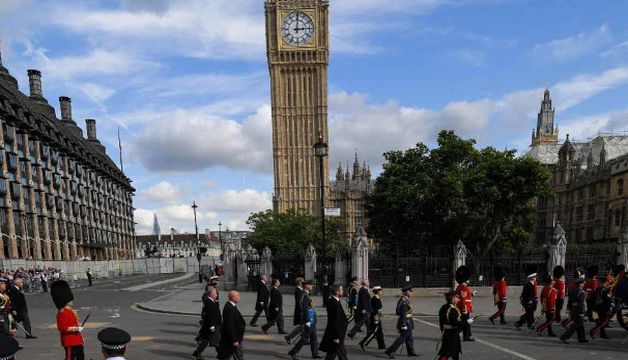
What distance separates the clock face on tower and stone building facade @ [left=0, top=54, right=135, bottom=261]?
1505 inches

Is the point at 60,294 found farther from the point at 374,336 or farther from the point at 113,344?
the point at 374,336

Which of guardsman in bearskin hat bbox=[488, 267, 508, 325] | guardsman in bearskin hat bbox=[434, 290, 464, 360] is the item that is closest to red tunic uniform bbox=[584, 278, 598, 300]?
guardsman in bearskin hat bbox=[488, 267, 508, 325]

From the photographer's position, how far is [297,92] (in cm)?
9888

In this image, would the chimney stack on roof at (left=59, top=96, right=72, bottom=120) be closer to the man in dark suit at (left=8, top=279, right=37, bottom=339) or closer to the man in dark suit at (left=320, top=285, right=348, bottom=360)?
the man in dark suit at (left=8, top=279, right=37, bottom=339)

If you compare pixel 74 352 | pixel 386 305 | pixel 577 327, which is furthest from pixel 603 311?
pixel 74 352

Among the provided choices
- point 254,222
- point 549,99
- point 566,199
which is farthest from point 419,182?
point 549,99

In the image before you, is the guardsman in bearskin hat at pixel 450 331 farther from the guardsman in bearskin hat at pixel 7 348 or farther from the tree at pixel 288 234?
the tree at pixel 288 234

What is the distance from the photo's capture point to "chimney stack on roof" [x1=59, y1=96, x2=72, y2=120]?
107875 mm

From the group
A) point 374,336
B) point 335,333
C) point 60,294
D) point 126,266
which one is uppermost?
point 60,294

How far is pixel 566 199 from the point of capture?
8038 centimetres

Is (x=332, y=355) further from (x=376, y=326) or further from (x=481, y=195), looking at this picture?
(x=481, y=195)

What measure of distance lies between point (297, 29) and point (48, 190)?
48883 mm

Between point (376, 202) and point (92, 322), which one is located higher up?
point (376, 202)

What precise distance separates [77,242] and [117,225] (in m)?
26.5
